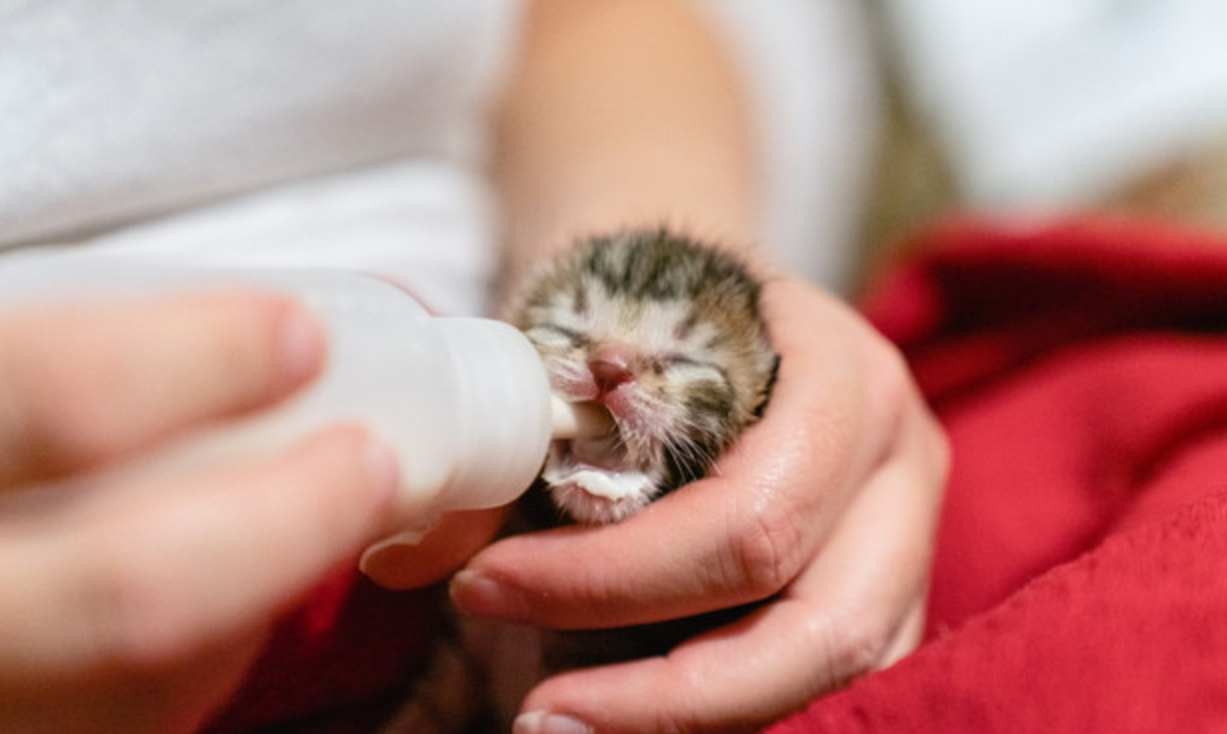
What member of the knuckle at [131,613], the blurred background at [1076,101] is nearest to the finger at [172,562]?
the knuckle at [131,613]

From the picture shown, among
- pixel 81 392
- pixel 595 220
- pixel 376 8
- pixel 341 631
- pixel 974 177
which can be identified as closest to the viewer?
pixel 81 392

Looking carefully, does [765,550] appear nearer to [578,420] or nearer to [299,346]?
[578,420]

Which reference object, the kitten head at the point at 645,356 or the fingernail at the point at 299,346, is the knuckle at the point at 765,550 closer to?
the kitten head at the point at 645,356

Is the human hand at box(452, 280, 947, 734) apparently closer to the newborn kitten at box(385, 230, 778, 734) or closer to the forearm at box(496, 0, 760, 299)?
the newborn kitten at box(385, 230, 778, 734)

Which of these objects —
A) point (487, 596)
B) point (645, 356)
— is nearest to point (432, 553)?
point (487, 596)

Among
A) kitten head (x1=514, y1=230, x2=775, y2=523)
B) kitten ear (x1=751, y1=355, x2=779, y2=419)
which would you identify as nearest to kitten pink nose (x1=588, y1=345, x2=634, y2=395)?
kitten head (x1=514, y1=230, x2=775, y2=523)

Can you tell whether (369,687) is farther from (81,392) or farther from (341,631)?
(81,392)

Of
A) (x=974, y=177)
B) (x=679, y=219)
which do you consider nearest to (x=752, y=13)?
(x=974, y=177)
